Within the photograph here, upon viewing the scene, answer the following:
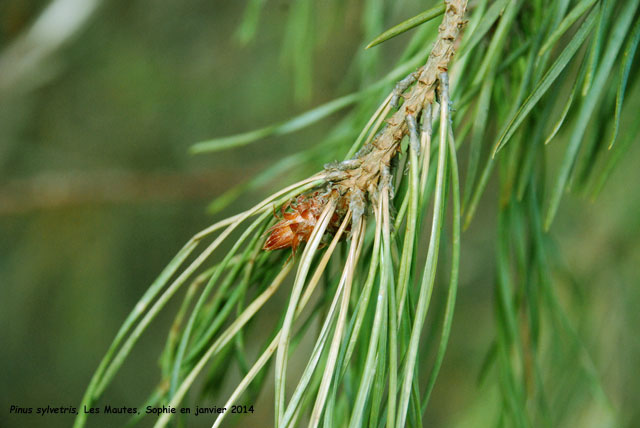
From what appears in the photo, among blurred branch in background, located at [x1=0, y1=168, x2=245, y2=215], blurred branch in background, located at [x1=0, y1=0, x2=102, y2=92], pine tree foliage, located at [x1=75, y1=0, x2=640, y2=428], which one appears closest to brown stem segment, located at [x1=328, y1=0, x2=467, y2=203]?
pine tree foliage, located at [x1=75, y1=0, x2=640, y2=428]

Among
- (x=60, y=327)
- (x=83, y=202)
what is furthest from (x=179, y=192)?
(x=60, y=327)

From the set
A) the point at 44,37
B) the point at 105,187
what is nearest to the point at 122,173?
the point at 105,187

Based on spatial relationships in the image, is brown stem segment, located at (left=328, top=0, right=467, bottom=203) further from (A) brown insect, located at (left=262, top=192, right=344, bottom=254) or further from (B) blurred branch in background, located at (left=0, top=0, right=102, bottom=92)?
(B) blurred branch in background, located at (left=0, top=0, right=102, bottom=92)

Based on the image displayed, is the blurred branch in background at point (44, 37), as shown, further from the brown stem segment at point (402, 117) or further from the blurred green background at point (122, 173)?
the brown stem segment at point (402, 117)

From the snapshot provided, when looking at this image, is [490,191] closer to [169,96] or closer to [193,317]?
[169,96]

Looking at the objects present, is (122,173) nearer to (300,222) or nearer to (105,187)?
(105,187)

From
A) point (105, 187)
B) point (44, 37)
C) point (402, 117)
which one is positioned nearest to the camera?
point (402, 117)
